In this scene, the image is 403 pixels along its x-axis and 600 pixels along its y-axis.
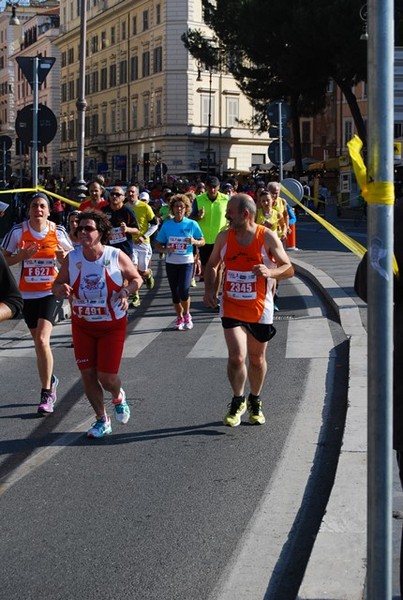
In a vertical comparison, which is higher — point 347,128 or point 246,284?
point 347,128

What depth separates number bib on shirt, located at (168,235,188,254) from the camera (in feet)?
45.2

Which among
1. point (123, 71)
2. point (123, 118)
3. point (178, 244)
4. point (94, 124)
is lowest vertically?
point (178, 244)

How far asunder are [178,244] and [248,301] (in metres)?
5.81

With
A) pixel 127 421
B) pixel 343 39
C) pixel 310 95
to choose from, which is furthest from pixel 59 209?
pixel 127 421

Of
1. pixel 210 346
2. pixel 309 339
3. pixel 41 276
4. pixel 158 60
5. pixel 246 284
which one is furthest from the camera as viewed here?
pixel 158 60

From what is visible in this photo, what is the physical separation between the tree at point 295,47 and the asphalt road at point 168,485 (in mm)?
40100

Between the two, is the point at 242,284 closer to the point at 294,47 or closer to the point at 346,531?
the point at 346,531

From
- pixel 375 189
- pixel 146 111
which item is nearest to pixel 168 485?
pixel 375 189

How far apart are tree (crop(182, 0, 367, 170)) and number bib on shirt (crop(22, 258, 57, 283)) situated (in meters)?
40.5

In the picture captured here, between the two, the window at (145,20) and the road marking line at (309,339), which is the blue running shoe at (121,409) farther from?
the window at (145,20)

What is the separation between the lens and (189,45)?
65.4 metres

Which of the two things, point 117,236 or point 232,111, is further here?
point 232,111

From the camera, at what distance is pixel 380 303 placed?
331 cm

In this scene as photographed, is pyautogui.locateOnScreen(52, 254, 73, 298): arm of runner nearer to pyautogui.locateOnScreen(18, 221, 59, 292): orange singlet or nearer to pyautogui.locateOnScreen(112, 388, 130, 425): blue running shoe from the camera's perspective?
pyautogui.locateOnScreen(112, 388, 130, 425): blue running shoe
